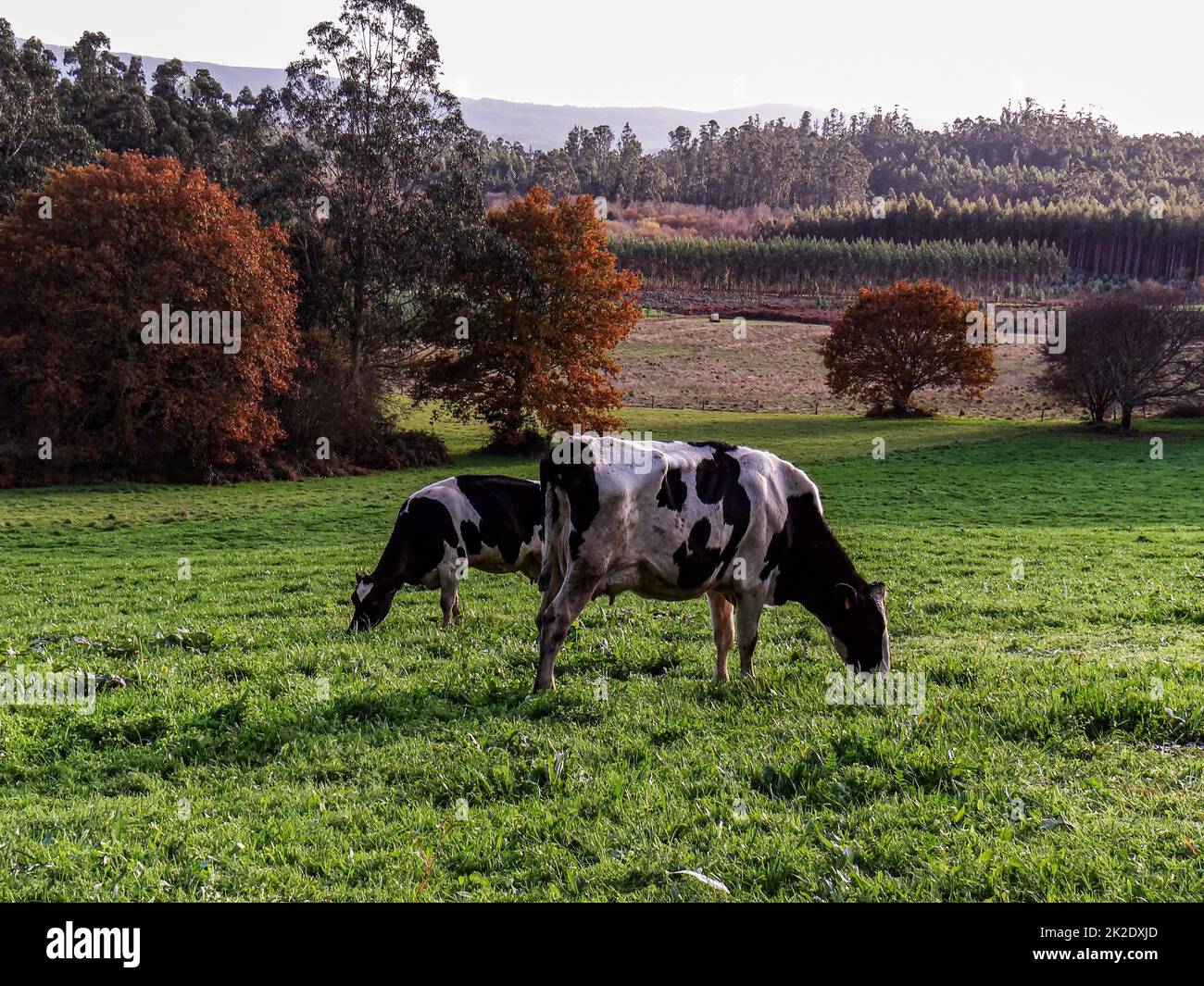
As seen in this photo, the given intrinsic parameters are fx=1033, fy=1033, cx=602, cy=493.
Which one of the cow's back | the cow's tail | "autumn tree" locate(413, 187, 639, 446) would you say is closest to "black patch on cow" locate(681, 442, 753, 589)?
the cow's back

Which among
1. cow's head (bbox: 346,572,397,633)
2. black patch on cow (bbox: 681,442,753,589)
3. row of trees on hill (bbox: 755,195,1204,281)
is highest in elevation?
row of trees on hill (bbox: 755,195,1204,281)

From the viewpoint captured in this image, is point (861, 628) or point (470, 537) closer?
point (861, 628)

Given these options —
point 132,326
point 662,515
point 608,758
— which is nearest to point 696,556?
point 662,515

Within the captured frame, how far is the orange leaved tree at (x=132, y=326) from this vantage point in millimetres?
39875

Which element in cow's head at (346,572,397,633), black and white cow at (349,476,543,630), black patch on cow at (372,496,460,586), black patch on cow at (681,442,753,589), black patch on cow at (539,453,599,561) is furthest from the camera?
black patch on cow at (372,496,460,586)

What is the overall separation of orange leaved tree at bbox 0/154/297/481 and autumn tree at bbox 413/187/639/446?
37.8 ft

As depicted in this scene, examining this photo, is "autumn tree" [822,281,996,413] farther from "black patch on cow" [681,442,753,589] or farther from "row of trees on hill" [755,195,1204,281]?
"row of trees on hill" [755,195,1204,281]

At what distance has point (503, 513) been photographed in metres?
15.9

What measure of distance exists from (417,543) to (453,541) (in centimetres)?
54

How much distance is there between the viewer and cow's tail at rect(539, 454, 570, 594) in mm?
10539

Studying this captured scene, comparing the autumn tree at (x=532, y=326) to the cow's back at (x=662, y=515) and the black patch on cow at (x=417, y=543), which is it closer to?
the black patch on cow at (x=417, y=543)

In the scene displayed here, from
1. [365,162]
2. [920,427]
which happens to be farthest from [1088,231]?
[365,162]

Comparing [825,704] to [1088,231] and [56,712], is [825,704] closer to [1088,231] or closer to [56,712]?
[56,712]

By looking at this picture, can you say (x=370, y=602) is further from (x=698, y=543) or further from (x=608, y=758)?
(x=608, y=758)
